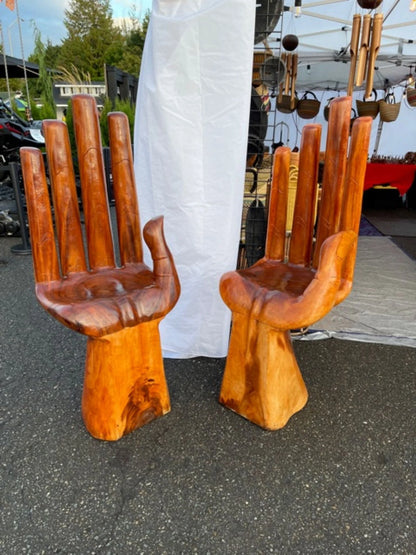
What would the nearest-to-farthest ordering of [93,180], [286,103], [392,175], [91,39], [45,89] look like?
1. [93,180]
2. [286,103]
3. [392,175]
4. [45,89]
5. [91,39]

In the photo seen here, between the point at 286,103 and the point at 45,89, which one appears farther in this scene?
the point at 45,89

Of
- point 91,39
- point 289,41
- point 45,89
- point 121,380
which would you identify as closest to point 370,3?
point 289,41

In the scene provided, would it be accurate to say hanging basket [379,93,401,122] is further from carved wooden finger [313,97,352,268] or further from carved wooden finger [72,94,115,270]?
carved wooden finger [72,94,115,270]

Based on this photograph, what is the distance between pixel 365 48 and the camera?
2.67 m

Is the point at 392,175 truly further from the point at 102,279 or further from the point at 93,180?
the point at 102,279

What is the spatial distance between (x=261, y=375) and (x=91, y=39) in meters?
25.6

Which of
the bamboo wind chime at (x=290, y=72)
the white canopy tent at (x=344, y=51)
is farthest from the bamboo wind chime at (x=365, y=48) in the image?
the bamboo wind chime at (x=290, y=72)

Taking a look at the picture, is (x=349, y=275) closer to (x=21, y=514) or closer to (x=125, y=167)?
(x=125, y=167)

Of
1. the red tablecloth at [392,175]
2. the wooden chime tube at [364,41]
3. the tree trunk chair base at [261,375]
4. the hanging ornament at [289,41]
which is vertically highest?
the hanging ornament at [289,41]

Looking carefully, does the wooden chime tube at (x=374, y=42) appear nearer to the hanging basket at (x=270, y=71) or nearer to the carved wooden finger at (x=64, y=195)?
the hanging basket at (x=270, y=71)

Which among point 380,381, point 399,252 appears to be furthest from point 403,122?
point 380,381

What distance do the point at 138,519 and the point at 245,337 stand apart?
0.68 meters

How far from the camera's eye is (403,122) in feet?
22.1

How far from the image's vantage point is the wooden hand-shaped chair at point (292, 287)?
1.29 meters
